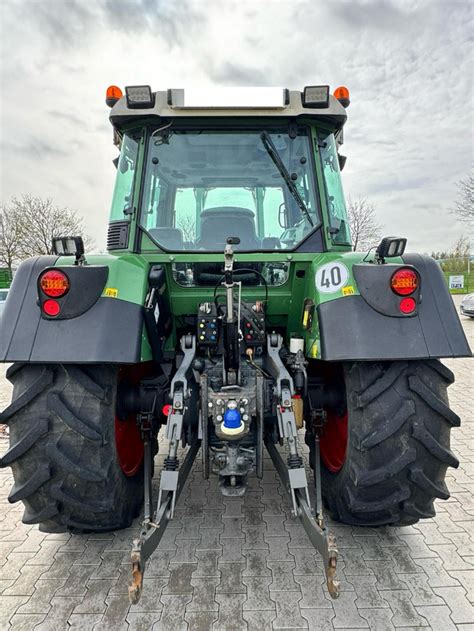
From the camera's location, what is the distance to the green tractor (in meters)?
2.19

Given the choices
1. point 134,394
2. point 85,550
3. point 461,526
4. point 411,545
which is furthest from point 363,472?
point 85,550

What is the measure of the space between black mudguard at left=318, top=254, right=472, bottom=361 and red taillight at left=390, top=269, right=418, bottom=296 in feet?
0.15

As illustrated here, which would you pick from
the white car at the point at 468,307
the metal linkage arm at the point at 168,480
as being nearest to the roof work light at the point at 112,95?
the metal linkage arm at the point at 168,480

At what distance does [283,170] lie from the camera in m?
2.91

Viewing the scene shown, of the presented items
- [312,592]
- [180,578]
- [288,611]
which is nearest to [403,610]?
[312,592]

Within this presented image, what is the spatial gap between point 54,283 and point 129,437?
1.29 meters

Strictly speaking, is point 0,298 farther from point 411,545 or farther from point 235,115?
point 411,545

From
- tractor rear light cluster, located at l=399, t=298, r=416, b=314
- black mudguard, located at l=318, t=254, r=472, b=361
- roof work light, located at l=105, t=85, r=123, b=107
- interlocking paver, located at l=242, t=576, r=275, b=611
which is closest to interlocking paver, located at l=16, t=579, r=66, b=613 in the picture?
A: interlocking paver, located at l=242, t=576, r=275, b=611

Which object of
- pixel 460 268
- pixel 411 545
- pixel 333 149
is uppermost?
pixel 460 268

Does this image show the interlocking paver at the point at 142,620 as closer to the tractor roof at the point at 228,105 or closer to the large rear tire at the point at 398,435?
the large rear tire at the point at 398,435

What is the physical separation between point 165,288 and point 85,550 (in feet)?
5.78

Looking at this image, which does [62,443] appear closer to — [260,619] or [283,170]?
[260,619]

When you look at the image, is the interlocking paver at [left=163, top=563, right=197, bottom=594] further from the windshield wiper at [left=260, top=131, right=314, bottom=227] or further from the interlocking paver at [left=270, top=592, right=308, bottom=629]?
the windshield wiper at [left=260, top=131, right=314, bottom=227]

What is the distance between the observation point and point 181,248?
112 inches
